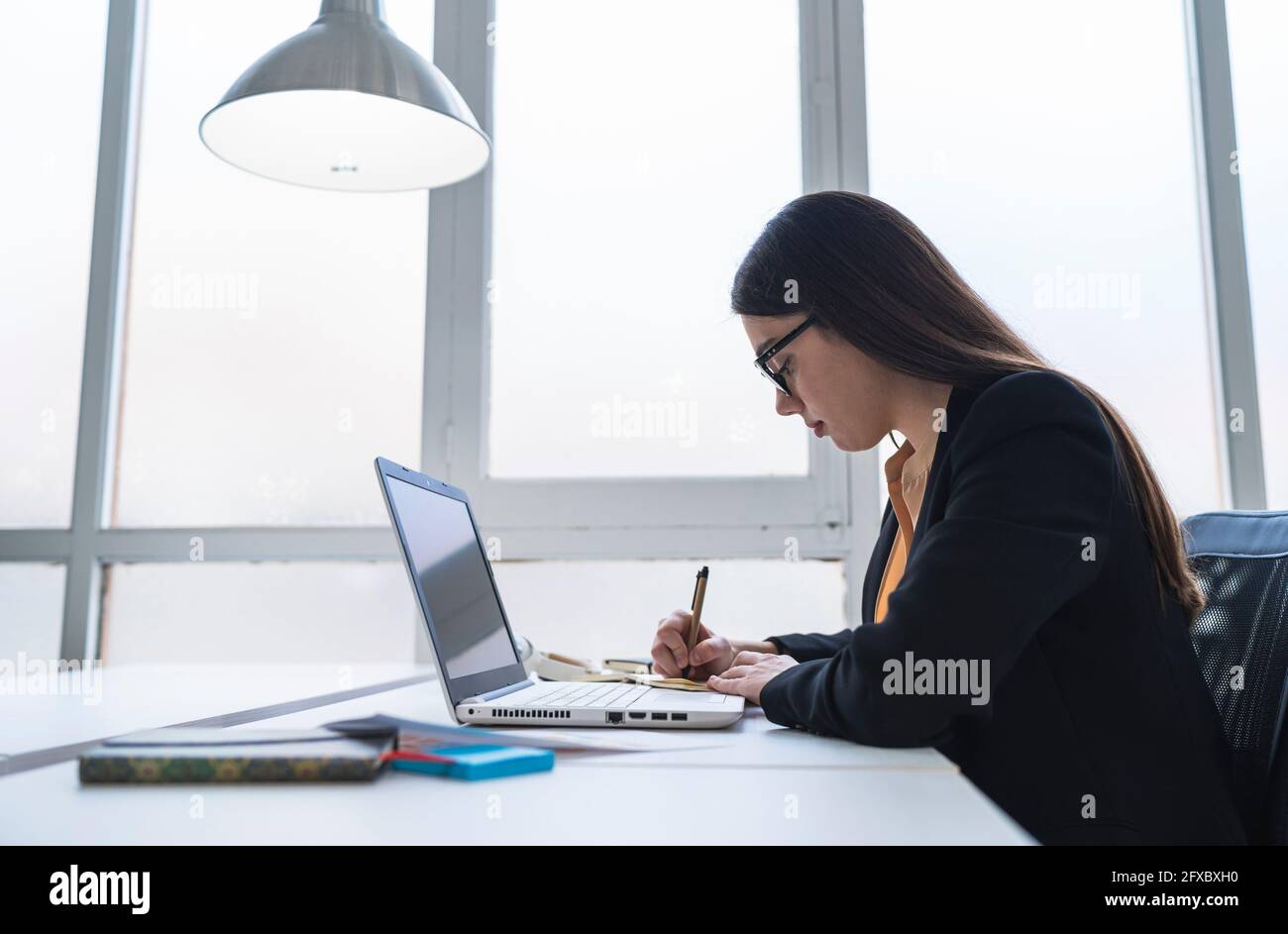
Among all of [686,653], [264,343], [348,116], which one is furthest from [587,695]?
[264,343]

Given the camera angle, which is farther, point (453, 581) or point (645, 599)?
point (645, 599)

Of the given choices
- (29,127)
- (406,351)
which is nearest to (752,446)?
(406,351)

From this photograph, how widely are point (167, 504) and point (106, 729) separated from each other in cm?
161

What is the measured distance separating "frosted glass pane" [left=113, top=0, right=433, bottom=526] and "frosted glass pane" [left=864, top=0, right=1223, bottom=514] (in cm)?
127

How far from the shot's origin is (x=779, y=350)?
128cm

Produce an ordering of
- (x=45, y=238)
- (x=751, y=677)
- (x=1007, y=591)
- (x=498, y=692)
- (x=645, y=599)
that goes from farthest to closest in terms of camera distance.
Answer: (x=45, y=238) < (x=645, y=599) < (x=498, y=692) < (x=751, y=677) < (x=1007, y=591)

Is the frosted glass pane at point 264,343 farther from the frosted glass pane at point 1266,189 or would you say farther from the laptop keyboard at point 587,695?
the frosted glass pane at point 1266,189

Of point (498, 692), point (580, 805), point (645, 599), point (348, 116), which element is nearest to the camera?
point (580, 805)

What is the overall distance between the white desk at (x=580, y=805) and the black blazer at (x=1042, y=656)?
86 millimetres

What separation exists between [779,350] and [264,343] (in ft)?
5.50

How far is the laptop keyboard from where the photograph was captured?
103 cm

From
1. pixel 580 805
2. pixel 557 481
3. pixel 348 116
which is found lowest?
pixel 580 805

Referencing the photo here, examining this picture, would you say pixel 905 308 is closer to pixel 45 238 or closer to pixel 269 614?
pixel 269 614

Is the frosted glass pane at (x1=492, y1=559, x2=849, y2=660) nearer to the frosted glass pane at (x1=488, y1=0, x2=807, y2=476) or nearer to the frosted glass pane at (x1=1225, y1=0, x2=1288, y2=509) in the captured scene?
the frosted glass pane at (x1=488, y1=0, x2=807, y2=476)
